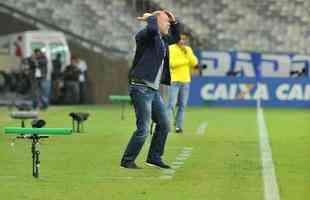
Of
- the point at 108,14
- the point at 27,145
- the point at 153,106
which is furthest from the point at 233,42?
the point at 153,106

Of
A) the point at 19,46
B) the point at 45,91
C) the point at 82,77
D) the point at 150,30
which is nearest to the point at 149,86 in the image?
the point at 150,30

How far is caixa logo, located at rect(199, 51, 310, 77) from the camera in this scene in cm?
3438

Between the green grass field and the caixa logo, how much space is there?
12.0m

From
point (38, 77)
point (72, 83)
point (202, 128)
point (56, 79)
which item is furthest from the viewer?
point (56, 79)

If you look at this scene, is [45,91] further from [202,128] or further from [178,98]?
[178,98]

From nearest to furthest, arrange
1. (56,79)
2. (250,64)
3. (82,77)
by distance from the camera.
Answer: (250,64) < (82,77) < (56,79)

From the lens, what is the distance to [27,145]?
16.8 meters

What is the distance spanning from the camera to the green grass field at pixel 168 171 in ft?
36.0

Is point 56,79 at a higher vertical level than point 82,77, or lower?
lower

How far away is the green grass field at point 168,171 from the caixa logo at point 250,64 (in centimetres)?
1197

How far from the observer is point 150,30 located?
12.9 meters

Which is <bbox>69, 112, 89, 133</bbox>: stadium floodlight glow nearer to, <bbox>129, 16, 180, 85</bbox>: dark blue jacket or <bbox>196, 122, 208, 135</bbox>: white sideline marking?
<bbox>196, 122, 208, 135</bbox>: white sideline marking

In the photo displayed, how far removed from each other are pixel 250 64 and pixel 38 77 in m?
7.33

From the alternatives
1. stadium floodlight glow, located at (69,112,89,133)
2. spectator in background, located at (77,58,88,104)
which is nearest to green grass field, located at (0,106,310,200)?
stadium floodlight glow, located at (69,112,89,133)
